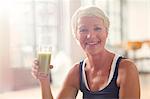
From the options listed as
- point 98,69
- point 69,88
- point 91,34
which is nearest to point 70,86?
point 69,88

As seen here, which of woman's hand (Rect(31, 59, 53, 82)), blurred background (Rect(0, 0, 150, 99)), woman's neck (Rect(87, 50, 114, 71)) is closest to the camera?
woman's hand (Rect(31, 59, 53, 82))

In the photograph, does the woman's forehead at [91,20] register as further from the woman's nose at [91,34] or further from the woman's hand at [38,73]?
the woman's hand at [38,73]

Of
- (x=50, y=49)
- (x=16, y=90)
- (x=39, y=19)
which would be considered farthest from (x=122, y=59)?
(x=39, y=19)

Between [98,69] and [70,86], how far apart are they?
0.51 feet

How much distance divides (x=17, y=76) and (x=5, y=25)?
2.83 ft

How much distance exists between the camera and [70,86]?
153 cm

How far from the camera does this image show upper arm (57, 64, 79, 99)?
1.51 meters

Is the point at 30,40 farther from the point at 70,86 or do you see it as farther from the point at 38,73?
the point at 38,73

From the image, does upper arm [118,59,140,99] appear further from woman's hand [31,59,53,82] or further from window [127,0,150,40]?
window [127,0,150,40]

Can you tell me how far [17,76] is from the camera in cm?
546

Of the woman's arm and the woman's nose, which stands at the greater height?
the woman's nose

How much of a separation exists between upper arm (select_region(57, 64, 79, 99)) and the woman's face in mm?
163

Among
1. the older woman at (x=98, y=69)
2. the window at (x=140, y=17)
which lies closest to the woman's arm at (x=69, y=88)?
the older woman at (x=98, y=69)

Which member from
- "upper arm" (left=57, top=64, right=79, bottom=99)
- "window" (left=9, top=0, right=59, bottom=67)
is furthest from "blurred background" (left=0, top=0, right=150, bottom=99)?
"upper arm" (left=57, top=64, right=79, bottom=99)
